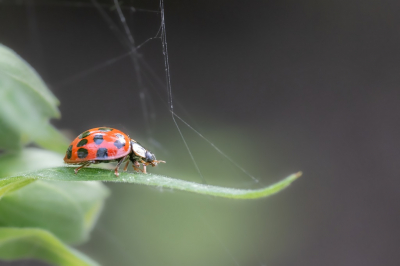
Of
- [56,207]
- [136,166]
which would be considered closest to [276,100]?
[136,166]

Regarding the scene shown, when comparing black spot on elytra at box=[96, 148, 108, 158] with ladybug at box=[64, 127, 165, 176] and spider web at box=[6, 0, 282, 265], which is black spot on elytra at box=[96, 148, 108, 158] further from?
spider web at box=[6, 0, 282, 265]

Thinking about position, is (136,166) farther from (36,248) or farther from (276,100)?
(276,100)

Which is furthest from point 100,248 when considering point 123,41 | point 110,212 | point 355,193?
point 355,193

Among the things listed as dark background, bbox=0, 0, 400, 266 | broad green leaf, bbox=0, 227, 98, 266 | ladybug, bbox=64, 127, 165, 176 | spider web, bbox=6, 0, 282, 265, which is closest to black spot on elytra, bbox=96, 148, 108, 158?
ladybug, bbox=64, 127, 165, 176

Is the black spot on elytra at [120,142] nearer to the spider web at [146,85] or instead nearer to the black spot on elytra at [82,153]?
the black spot on elytra at [82,153]

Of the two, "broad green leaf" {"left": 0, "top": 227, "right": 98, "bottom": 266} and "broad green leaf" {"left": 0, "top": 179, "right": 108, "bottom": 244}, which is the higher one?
"broad green leaf" {"left": 0, "top": 179, "right": 108, "bottom": 244}
